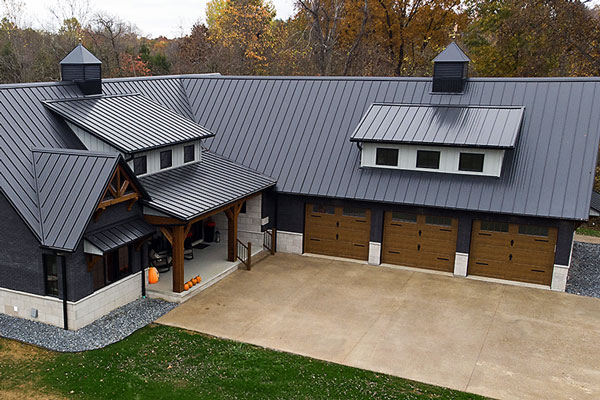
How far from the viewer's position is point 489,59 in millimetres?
38625

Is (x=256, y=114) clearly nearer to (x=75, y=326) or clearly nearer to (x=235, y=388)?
(x=75, y=326)

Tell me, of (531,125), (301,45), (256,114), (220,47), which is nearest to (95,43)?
(220,47)

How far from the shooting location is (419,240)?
21.2 metres

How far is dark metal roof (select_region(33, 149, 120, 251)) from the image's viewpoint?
1469 centimetres

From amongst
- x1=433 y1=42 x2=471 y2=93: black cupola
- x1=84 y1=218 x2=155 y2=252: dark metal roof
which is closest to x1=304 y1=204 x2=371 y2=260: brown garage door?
x1=433 y1=42 x2=471 y2=93: black cupola

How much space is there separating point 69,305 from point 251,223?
894cm

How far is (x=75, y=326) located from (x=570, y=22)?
112 feet

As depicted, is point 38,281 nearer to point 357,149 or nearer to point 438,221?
point 357,149

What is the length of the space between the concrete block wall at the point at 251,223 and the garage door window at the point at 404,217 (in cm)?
557

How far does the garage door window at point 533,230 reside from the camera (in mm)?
19406

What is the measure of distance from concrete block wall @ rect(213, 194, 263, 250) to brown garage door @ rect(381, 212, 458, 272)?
17.2 feet

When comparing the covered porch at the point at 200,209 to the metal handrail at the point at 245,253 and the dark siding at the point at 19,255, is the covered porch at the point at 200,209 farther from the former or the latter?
the dark siding at the point at 19,255

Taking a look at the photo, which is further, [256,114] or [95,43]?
[95,43]

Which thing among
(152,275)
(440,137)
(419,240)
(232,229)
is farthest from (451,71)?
(152,275)
